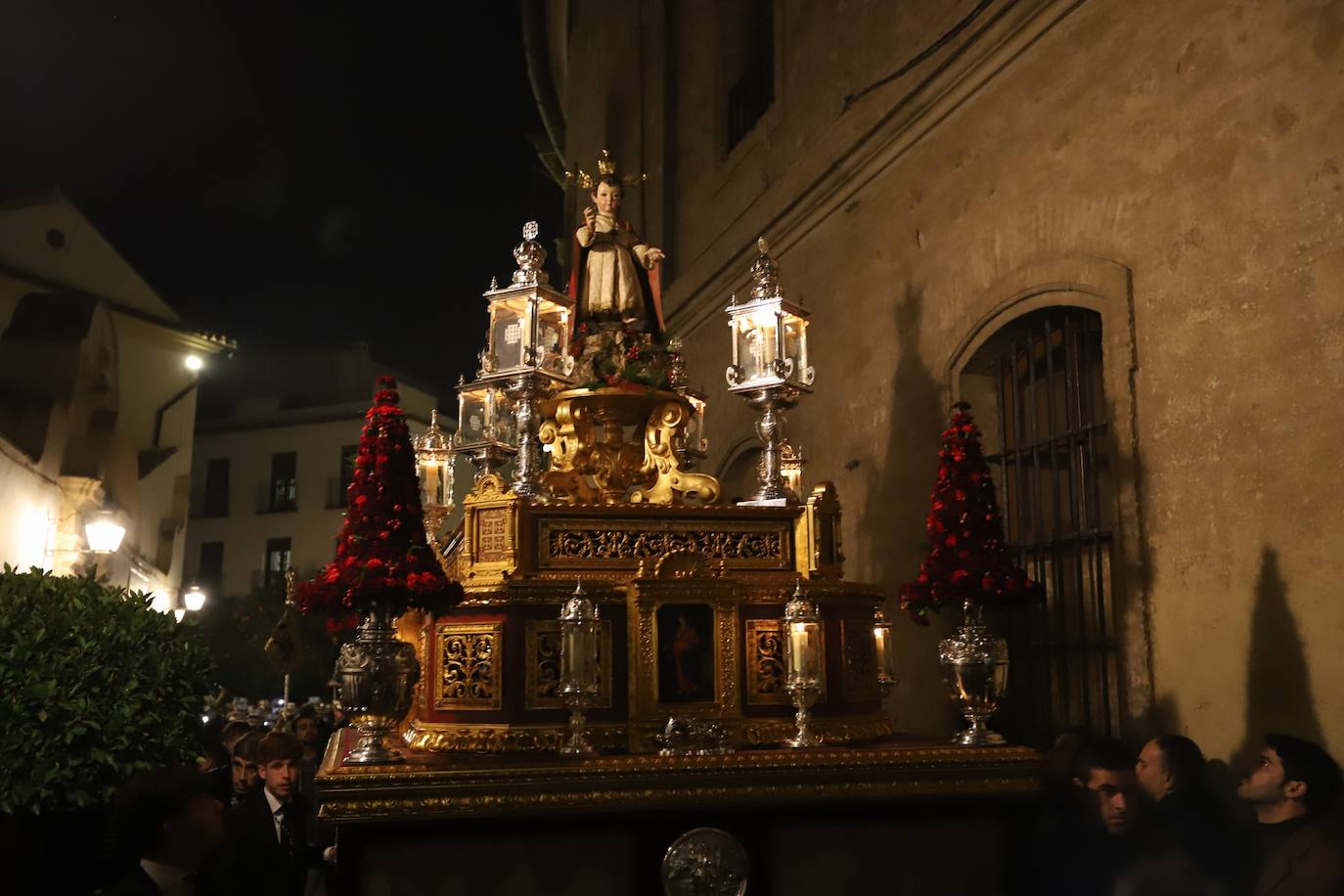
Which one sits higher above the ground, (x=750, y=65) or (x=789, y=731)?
(x=750, y=65)

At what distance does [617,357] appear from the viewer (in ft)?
26.2

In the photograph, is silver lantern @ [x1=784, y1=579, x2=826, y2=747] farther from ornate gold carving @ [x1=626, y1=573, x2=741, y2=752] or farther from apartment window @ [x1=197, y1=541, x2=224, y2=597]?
apartment window @ [x1=197, y1=541, x2=224, y2=597]

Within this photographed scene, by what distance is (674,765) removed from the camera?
6.03 m

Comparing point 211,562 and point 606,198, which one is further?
point 211,562

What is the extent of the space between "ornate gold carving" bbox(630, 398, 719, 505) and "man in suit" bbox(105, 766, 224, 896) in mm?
3996

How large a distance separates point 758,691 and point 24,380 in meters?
10.2

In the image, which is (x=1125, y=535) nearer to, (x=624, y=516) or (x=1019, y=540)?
(x=1019, y=540)

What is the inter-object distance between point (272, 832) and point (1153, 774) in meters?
4.26

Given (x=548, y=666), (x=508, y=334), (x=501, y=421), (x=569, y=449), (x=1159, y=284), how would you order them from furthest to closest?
(x=501, y=421)
(x=569, y=449)
(x=508, y=334)
(x=1159, y=284)
(x=548, y=666)

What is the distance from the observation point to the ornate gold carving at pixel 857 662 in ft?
23.4

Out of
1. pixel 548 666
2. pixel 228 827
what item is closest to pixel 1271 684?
pixel 548 666

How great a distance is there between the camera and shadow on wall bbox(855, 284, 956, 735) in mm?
9492

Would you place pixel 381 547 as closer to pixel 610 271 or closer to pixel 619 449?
pixel 619 449

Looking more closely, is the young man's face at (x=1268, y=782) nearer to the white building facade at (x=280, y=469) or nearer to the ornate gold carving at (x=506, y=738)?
the ornate gold carving at (x=506, y=738)
